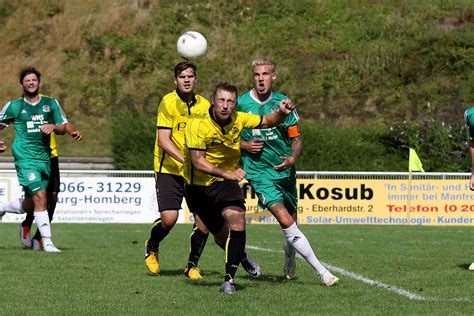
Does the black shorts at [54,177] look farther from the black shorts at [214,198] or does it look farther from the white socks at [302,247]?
the white socks at [302,247]

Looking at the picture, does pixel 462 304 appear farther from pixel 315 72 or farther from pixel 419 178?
pixel 315 72

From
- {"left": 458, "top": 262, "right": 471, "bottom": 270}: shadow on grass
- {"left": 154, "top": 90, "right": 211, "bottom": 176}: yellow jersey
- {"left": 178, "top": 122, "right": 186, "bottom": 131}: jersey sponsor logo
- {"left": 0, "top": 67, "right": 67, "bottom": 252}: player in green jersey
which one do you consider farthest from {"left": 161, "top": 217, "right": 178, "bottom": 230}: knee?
{"left": 0, "top": 67, "right": 67, "bottom": 252}: player in green jersey

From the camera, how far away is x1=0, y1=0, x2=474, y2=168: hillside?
3816 centimetres

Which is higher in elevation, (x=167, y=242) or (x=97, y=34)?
(x=97, y=34)

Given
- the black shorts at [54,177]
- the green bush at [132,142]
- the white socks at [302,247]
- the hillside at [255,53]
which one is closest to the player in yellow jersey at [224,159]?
the white socks at [302,247]

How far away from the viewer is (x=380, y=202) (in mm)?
24906

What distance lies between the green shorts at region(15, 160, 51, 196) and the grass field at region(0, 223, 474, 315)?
0.87m

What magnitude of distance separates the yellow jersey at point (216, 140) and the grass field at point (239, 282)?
1020 millimetres

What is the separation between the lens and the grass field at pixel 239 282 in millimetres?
8266

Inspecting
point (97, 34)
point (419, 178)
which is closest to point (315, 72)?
point (97, 34)

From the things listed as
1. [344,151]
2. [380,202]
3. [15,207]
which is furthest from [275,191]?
[344,151]

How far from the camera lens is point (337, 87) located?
39.0 metres

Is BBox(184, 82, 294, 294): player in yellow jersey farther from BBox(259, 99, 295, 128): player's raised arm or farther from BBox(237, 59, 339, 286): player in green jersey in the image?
BBox(237, 59, 339, 286): player in green jersey

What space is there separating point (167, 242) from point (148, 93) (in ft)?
74.7
